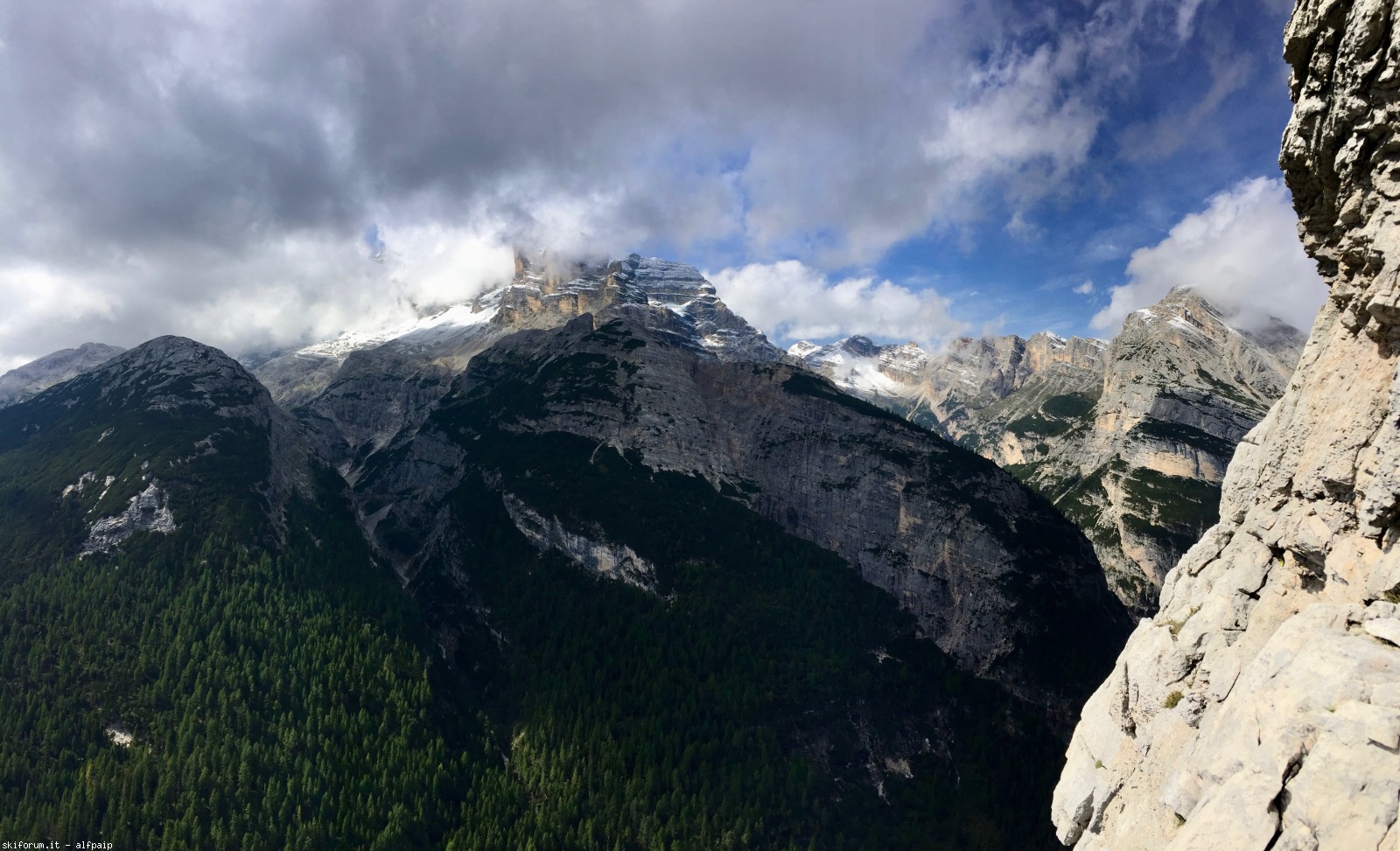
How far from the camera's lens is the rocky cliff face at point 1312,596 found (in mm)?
14844

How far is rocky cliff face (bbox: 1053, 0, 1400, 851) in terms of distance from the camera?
14.8 metres

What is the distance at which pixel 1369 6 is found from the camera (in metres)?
18.2

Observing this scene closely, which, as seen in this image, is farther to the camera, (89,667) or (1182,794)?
(89,667)

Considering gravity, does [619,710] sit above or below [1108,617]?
below

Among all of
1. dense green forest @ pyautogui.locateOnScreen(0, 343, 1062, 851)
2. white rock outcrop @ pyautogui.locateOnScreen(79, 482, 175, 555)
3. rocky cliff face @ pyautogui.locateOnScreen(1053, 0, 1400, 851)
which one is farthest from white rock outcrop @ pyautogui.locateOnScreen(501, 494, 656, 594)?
rocky cliff face @ pyautogui.locateOnScreen(1053, 0, 1400, 851)

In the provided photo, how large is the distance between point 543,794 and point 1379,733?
4835 inches

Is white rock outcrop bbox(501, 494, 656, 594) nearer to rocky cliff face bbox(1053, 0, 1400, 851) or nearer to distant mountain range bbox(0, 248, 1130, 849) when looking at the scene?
distant mountain range bbox(0, 248, 1130, 849)

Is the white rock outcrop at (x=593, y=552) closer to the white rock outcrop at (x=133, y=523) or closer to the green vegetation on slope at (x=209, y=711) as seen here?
the green vegetation on slope at (x=209, y=711)

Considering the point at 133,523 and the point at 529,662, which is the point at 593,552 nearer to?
the point at 529,662

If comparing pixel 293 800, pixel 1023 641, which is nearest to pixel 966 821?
pixel 1023 641

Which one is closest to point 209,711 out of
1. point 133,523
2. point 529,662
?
point 529,662

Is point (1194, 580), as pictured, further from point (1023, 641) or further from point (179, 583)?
point (179, 583)

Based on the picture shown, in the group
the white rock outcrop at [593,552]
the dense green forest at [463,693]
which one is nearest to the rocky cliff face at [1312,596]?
the dense green forest at [463,693]

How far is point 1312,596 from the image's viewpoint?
806 inches
